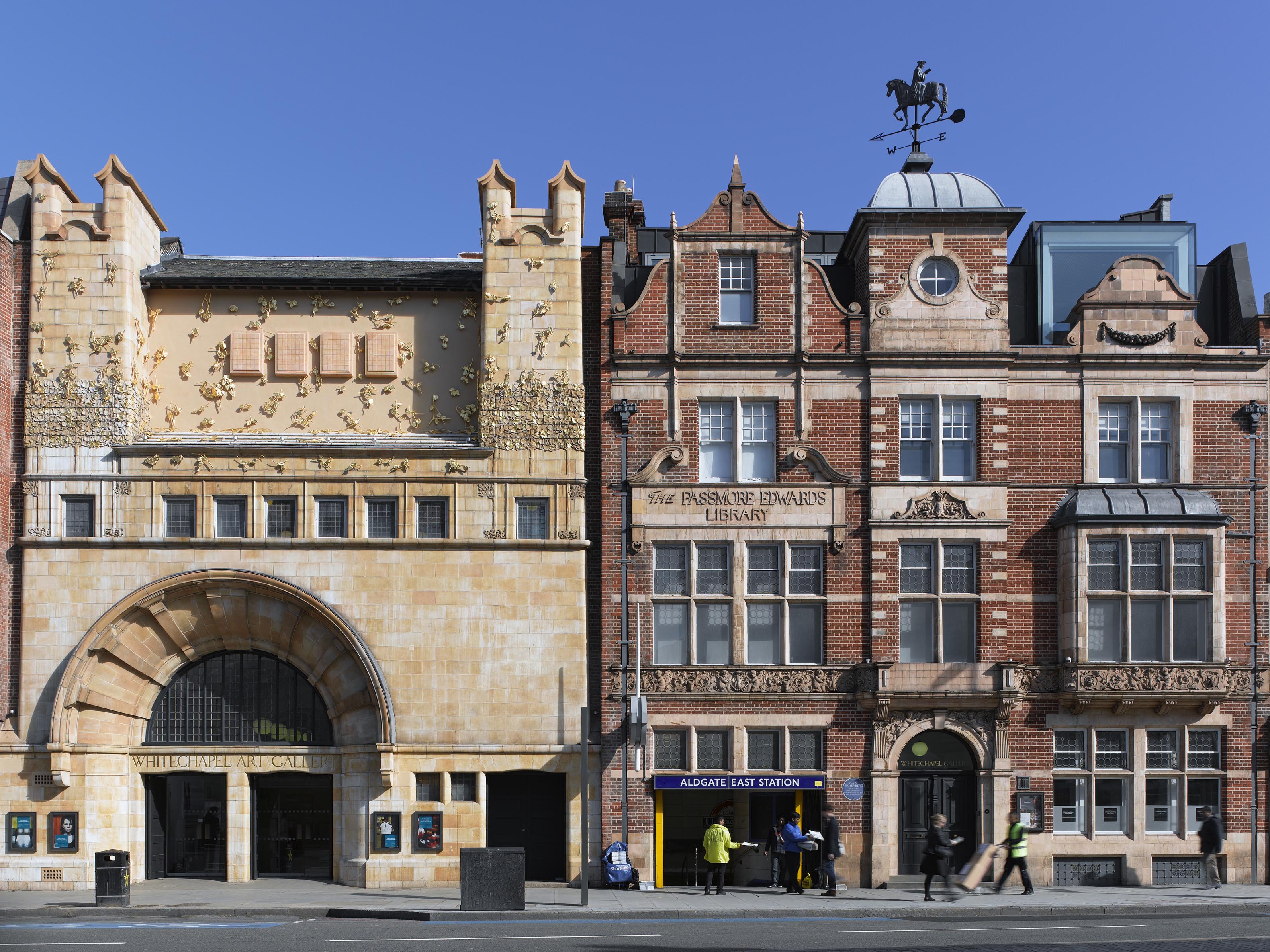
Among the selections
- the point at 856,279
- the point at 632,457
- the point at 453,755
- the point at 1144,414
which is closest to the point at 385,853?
the point at 453,755

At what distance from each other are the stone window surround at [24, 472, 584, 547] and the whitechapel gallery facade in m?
0.05

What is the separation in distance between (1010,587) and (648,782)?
8.54 m

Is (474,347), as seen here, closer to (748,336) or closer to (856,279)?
(748,336)

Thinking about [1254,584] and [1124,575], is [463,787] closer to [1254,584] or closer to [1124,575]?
[1124,575]

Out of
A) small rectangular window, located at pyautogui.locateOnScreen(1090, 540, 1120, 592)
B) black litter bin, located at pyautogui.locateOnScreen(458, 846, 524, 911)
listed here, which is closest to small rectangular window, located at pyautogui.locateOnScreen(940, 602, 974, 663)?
small rectangular window, located at pyautogui.locateOnScreen(1090, 540, 1120, 592)

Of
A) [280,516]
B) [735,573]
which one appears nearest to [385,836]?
[280,516]

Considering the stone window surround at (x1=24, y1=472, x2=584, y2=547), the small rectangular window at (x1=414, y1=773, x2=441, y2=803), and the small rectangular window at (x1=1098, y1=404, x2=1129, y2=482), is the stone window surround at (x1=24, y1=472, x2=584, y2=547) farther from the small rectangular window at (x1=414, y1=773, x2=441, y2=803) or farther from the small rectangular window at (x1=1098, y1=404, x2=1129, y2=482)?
the small rectangular window at (x1=1098, y1=404, x2=1129, y2=482)

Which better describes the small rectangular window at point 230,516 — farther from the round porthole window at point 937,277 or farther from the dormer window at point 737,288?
the round porthole window at point 937,277

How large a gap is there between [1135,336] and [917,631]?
7.75 metres

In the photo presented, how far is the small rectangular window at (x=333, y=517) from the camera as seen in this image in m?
26.9

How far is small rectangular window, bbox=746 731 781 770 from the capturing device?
2648cm

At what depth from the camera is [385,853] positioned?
2609 centimetres

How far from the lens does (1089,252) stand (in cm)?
2884

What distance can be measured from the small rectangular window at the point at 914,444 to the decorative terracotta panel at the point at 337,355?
38.9 ft
